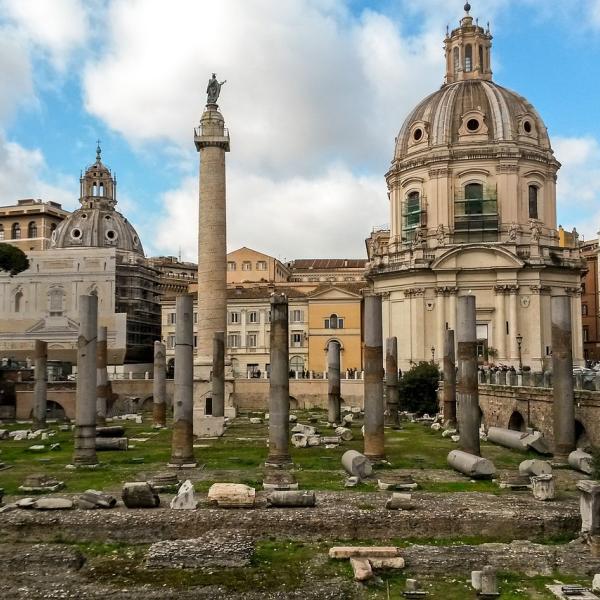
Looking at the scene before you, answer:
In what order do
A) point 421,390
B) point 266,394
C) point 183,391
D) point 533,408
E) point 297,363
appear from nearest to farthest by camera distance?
point 183,391, point 533,408, point 421,390, point 266,394, point 297,363

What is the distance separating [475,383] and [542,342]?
2664 cm

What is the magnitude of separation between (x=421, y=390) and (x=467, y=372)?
18386 mm

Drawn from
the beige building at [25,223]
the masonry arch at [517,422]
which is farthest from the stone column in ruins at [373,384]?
the beige building at [25,223]

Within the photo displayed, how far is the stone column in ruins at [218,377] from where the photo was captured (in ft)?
111

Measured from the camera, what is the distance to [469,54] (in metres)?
56.4

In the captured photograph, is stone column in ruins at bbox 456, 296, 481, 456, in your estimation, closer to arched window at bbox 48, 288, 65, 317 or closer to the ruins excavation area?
the ruins excavation area

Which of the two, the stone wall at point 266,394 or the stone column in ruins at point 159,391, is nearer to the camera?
the stone column in ruins at point 159,391

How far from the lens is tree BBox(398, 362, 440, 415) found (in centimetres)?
4144

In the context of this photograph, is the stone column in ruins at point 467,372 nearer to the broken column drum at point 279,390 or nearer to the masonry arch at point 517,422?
the broken column drum at point 279,390

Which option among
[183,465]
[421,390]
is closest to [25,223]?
[421,390]

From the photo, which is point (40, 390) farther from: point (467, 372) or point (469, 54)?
point (469, 54)

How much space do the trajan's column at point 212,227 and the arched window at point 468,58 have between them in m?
25.8

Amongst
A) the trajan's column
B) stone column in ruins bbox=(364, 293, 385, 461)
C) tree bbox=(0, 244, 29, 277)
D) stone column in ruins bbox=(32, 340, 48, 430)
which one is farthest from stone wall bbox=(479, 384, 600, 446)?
tree bbox=(0, 244, 29, 277)

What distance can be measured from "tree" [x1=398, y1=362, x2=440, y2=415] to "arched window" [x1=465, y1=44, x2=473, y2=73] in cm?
2566
